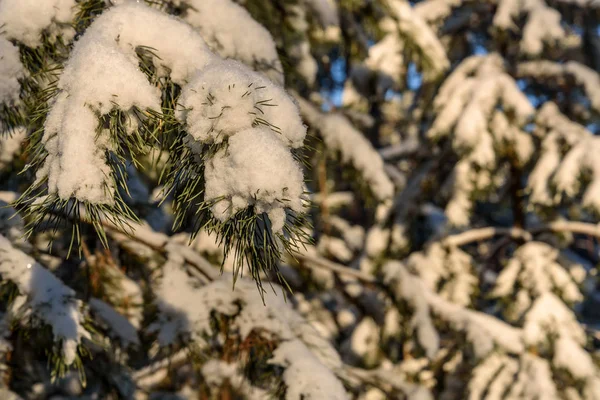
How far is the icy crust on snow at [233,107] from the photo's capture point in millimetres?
882

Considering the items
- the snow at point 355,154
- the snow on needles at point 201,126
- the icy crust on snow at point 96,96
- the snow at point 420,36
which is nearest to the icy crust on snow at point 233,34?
the icy crust on snow at point 96,96

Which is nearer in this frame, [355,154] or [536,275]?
[355,154]

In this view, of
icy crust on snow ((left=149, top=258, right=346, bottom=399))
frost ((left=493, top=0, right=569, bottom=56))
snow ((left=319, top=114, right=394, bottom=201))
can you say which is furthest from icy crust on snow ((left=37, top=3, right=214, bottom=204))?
frost ((left=493, top=0, right=569, bottom=56))

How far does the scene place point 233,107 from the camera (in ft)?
2.90

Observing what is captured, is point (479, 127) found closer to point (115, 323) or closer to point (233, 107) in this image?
point (115, 323)

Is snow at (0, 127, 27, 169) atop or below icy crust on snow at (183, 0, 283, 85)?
below

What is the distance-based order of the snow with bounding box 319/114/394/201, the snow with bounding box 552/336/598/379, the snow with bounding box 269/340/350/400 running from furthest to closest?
the snow with bounding box 552/336/598/379
the snow with bounding box 319/114/394/201
the snow with bounding box 269/340/350/400

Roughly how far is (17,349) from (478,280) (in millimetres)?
3788

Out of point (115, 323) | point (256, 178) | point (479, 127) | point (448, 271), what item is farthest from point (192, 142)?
point (448, 271)

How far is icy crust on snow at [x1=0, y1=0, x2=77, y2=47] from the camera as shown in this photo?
1.21 m

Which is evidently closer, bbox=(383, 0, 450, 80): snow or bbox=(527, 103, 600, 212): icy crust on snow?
bbox=(383, 0, 450, 80): snow

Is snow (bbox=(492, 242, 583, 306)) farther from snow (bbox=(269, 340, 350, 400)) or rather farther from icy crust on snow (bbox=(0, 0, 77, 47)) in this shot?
icy crust on snow (bbox=(0, 0, 77, 47))

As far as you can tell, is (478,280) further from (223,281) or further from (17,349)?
(17,349)

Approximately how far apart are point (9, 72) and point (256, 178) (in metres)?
0.76
